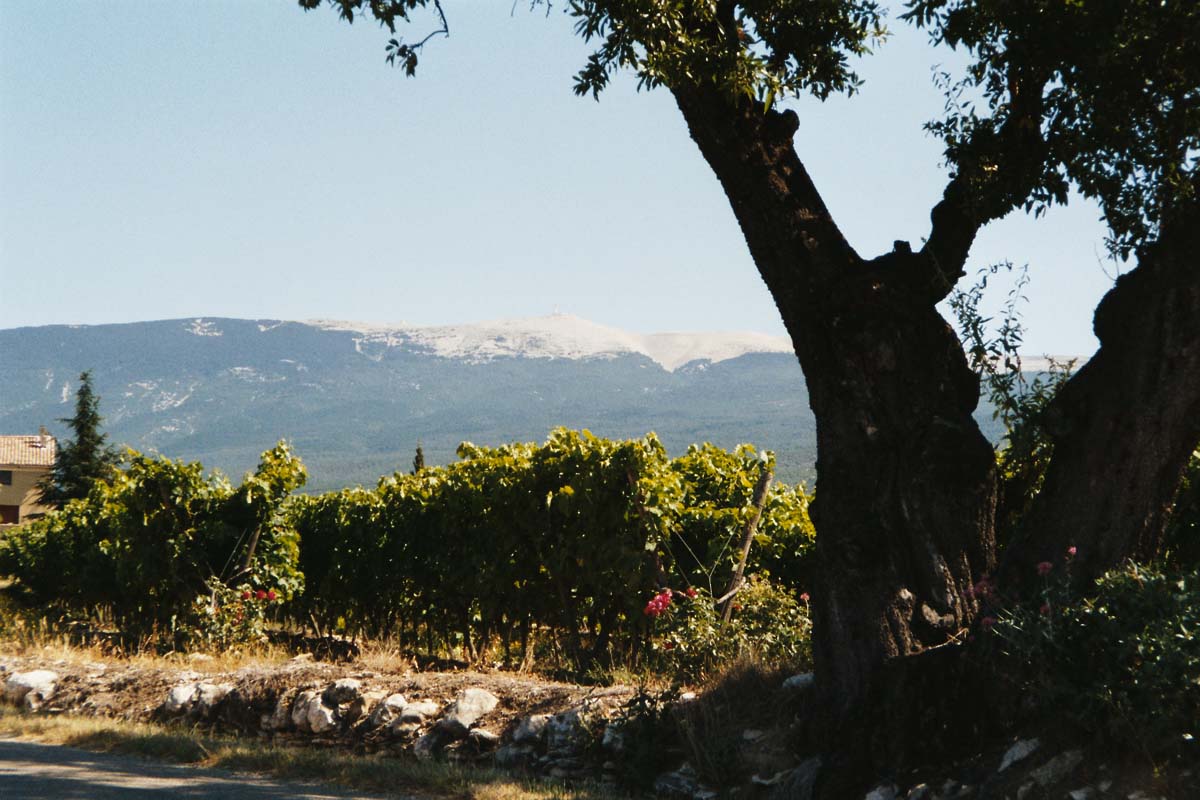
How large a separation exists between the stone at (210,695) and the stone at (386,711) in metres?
1.89

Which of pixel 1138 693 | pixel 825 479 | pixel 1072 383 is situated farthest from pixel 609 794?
pixel 1072 383

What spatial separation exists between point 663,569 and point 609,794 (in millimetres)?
4373

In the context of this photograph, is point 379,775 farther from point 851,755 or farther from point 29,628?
point 29,628

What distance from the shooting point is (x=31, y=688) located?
12.1 meters

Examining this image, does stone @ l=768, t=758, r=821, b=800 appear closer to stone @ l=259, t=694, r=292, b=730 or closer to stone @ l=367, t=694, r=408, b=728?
stone @ l=367, t=694, r=408, b=728

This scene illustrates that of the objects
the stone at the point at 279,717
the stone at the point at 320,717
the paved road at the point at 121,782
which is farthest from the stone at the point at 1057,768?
the stone at the point at 279,717

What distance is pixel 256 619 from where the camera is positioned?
1505 centimetres

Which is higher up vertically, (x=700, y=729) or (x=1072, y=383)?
(x=1072, y=383)

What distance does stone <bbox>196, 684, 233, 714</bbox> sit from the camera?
34.5ft

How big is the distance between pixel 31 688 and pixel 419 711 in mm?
5418

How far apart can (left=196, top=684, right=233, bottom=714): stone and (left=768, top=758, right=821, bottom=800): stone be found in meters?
5.65

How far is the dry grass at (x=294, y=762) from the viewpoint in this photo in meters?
7.55

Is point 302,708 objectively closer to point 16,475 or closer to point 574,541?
point 574,541

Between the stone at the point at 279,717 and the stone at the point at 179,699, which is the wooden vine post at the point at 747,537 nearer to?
the stone at the point at 279,717
